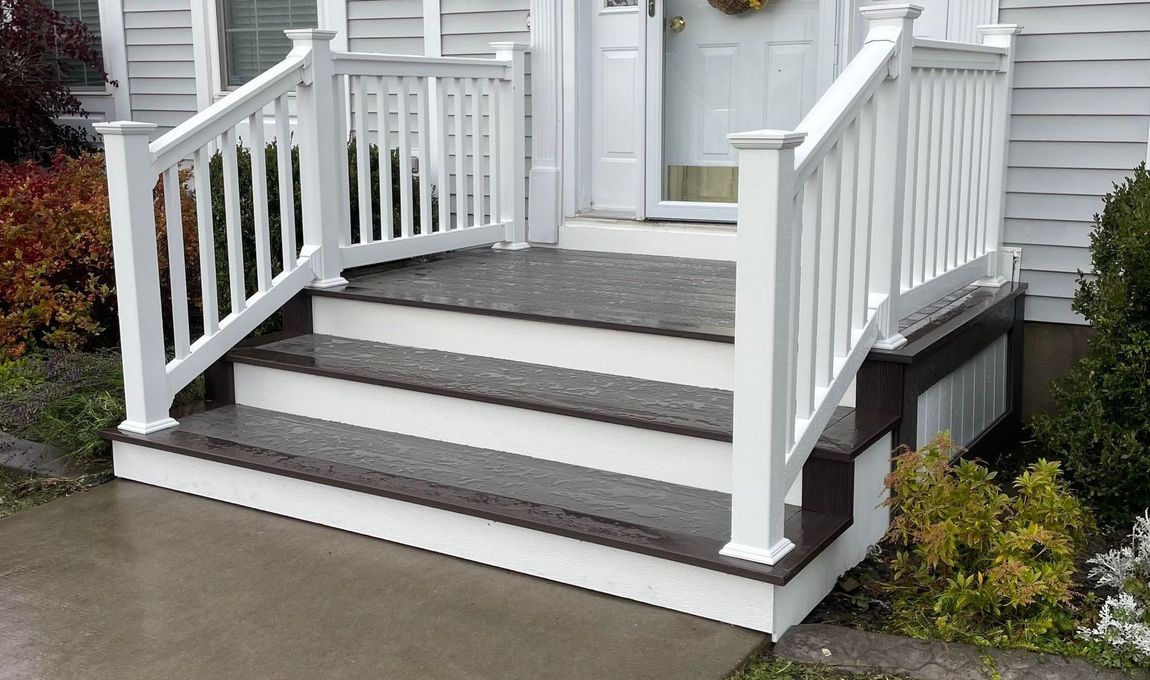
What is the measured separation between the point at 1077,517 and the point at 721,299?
5.07 ft

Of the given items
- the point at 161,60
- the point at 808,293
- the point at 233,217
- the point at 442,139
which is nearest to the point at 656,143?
the point at 442,139

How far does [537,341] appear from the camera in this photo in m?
3.90

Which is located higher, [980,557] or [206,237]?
[206,237]

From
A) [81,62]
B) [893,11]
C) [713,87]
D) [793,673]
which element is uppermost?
[81,62]

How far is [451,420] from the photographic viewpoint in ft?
12.0

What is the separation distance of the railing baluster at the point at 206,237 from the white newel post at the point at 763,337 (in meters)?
2.01

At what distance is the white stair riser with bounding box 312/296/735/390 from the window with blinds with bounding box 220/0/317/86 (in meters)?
2.70

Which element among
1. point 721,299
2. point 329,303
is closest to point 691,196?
point 721,299

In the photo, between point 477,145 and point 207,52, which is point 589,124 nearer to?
point 477,145

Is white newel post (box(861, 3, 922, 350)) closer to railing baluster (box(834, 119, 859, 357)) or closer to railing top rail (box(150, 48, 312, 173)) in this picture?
railing baluster (box(834, 119, 859, 357))

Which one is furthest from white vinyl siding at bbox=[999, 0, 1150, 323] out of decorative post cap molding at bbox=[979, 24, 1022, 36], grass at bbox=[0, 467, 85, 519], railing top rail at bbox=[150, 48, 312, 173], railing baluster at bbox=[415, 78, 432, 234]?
grass at bbox=[0, 467, 85, 519]

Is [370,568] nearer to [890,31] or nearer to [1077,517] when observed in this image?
[1077,517]

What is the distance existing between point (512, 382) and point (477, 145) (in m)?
1.83

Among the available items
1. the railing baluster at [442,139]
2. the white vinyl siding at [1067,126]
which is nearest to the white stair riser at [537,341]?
the railing baluster at [442,139]
